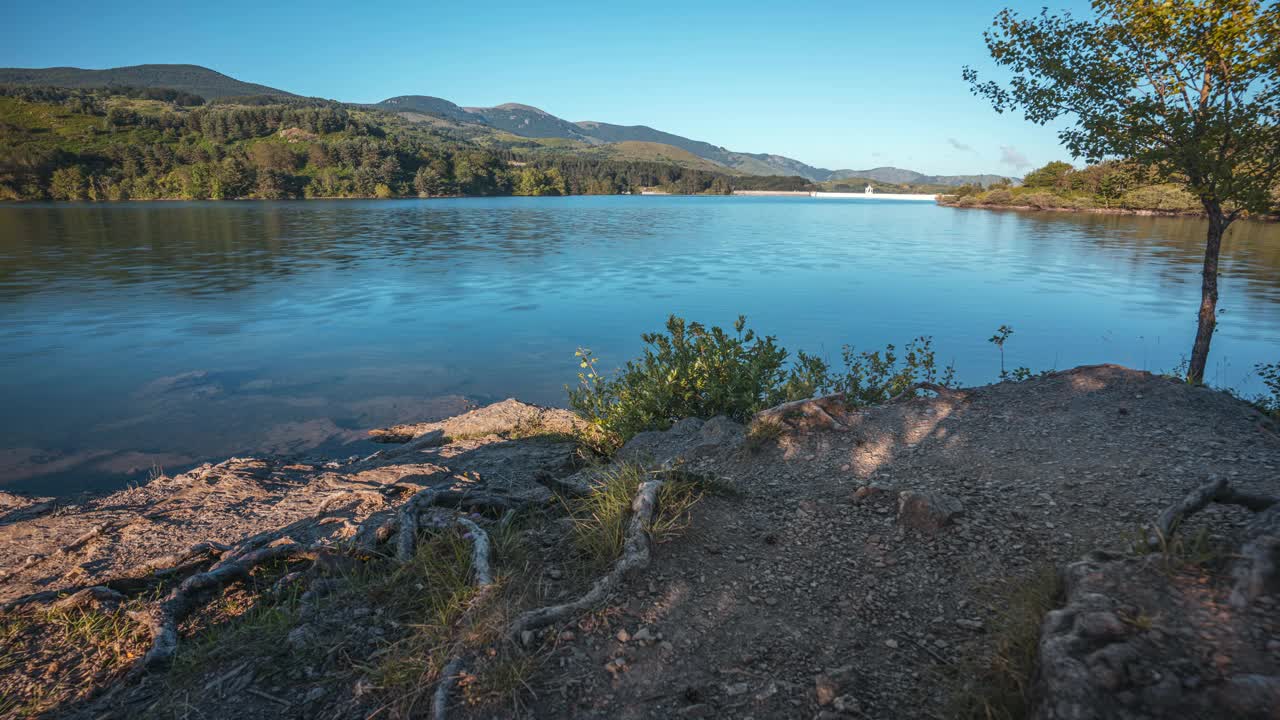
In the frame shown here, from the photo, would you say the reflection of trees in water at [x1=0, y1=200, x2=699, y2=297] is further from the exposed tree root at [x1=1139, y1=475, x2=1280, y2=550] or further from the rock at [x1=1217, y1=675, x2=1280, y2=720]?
the rock at [x1=1217, y1=675, x2=1280, y2=720]

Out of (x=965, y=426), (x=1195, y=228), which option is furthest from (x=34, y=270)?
(x=1195, y=228)

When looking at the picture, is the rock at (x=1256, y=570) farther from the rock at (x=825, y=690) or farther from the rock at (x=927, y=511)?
the rock at (x=927, y=511)

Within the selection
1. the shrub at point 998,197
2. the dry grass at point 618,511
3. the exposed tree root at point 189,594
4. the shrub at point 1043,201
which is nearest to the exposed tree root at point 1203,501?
the dry grass at point 618,511

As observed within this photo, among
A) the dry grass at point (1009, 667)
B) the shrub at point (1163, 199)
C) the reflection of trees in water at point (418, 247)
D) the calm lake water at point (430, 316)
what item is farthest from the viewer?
the shrub at point (1163, 199)

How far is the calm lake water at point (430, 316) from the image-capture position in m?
15.4

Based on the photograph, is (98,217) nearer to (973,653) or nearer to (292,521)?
(292,521)

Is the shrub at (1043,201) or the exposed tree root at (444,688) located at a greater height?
the shrub at (1043,201)

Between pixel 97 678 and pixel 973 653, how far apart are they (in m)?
6.53

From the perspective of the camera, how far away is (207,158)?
148 m

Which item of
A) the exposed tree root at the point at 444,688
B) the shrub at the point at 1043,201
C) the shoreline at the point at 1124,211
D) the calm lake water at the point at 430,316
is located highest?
the shrub at the point at 1043,201

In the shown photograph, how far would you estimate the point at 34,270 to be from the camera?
38.1 m

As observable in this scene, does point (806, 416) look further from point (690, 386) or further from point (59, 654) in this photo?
point (59, 654)

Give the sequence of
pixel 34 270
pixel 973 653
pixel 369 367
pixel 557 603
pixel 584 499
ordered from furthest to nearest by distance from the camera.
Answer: pixel 34 270, pixel 369 367, pixel 584 499, pixel 557 603, pixel 973 653

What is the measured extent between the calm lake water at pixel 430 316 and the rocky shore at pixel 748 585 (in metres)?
7.41
